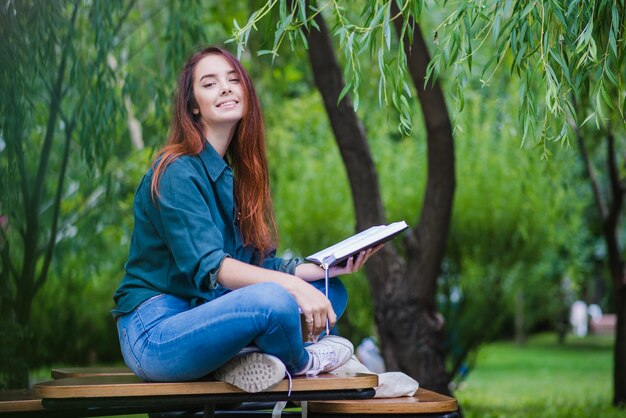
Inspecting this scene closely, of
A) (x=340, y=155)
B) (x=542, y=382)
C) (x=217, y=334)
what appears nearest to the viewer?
(x=217, y=334)

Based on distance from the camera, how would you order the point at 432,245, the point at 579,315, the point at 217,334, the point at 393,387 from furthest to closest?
the point at 579,315
the point at 432,245
the point at 393,387
the point at 217,334

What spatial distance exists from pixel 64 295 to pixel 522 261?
16.6 feet

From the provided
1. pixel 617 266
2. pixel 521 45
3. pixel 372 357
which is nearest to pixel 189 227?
pixel 521 45

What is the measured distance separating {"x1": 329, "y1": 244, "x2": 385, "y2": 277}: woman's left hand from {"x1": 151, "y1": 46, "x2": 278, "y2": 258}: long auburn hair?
11.7 inches

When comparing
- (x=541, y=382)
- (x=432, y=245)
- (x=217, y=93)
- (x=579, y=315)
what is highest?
(x=217, y=93)

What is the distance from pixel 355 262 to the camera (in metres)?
2.74

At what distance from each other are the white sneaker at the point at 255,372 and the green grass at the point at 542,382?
4794mm

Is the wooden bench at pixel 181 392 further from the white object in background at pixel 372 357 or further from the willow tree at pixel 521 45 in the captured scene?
the white object in background at pixel 372 357

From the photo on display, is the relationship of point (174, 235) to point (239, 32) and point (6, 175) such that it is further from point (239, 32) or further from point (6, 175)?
point (6, 175)

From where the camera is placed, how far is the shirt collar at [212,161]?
109 inches

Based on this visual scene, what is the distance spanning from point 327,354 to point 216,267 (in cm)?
43

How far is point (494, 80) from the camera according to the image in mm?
7996

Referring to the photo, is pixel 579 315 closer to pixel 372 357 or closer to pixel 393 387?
pixel 372 357

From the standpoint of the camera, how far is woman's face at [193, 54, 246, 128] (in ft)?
9.43
